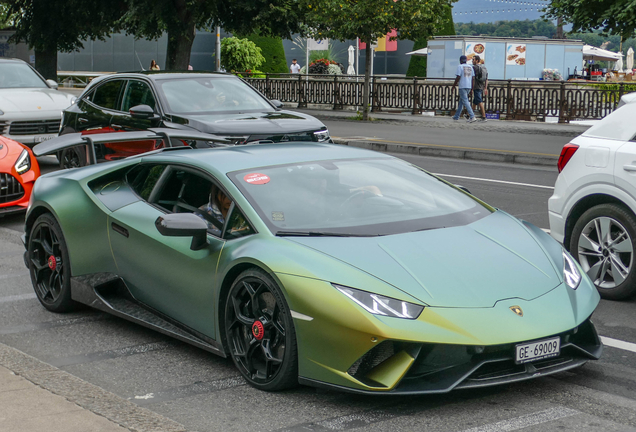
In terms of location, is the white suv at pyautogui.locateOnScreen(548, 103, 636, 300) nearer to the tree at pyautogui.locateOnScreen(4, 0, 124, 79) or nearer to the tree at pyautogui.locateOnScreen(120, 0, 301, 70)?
the tree at pyautogui.locateOnScreen(120, 0, 301, 70)

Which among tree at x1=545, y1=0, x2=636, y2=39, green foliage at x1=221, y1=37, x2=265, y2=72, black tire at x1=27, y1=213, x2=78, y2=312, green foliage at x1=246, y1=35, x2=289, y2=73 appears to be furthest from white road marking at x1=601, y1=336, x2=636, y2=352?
green foliage at x1=246, y1=35, x2=289, y2=73

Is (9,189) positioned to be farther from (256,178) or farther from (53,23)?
(53,23)

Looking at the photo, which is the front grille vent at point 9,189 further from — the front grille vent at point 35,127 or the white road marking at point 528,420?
the white road marking at point 528,420

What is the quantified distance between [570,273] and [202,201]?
214 centimetres

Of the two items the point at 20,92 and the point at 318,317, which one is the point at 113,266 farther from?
the point at 20,92

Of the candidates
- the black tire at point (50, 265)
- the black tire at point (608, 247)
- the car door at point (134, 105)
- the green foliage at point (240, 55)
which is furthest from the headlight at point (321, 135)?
the green foliage at point (240, 55)

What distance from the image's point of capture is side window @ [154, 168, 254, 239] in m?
4.75

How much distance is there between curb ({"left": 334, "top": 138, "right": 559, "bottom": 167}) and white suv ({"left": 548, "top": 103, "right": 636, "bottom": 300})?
364 inches

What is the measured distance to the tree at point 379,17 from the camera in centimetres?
2411

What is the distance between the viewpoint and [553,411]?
4.09 m

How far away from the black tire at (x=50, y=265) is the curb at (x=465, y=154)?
11306 millimetres

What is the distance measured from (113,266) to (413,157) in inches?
487

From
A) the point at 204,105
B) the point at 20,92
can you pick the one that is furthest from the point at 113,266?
the point at 20,92

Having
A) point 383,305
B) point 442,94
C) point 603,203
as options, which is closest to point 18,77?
point 603,203
